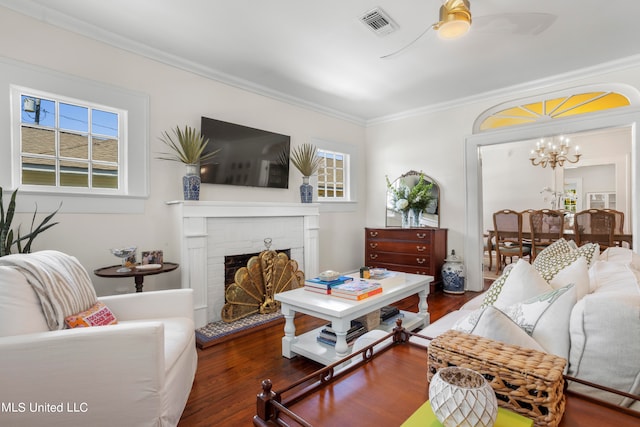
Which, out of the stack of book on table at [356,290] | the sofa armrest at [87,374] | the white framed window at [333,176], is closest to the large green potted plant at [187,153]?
the stack of book on table at [356,290]

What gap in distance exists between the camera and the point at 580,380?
876mm

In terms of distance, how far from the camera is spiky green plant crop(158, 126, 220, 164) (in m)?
2.87

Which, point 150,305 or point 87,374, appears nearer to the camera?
point 87,374

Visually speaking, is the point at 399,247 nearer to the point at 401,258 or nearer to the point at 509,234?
the point at 401,258

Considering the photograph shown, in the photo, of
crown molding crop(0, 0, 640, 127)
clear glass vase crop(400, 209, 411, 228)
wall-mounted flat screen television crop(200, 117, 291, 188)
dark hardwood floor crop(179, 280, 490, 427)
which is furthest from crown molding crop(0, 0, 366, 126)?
dark hardwood floor crop(179, 280, 490, 427)

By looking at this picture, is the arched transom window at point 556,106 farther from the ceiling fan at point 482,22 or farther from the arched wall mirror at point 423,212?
the ceiling fan at point 482,22

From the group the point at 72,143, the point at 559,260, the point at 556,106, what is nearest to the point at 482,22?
the point at 556,106

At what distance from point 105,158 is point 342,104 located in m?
2.94

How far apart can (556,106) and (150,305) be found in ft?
A: 14.9

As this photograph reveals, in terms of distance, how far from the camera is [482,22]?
2521 millimetres

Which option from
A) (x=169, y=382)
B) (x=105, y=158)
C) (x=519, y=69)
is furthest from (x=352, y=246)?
(x=169, y=382)

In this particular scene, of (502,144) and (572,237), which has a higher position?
(502,144)

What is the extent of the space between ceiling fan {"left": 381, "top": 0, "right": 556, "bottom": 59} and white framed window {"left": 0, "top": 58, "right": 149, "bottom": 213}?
249 centimetres

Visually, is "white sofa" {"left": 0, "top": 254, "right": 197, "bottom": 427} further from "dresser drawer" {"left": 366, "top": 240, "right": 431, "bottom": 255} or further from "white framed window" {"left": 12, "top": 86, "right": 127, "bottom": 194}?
"dresser drawer" {"left": 366, "top": 240, "right": 431, "bottom": 255}
